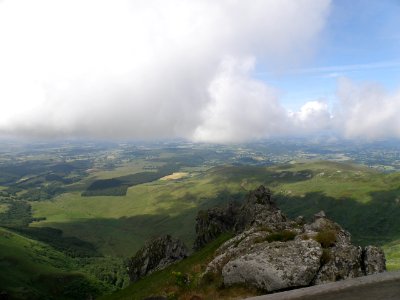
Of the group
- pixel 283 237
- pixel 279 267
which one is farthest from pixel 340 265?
pixel 283 237

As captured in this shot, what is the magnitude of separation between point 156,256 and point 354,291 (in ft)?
351

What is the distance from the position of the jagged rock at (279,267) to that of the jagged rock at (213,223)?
97.2m

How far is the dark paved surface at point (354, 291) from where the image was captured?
337 inches

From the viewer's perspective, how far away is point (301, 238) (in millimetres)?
29094

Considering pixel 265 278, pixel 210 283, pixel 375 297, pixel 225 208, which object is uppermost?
pixel 375 297

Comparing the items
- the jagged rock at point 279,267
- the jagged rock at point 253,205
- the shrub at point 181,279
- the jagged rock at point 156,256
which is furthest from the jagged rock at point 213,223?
the jagged rock at point 279,267

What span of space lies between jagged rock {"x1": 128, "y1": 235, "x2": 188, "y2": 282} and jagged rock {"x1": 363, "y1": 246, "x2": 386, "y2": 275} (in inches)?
3309

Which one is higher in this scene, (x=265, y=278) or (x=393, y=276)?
(x=393, y=276)

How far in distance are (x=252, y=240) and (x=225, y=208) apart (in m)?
103

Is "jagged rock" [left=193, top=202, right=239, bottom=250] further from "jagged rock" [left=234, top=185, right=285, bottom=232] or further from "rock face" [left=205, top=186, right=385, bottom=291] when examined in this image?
"rock face" [left=205, top=186, right=385, bottom=291]

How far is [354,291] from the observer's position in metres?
8.64

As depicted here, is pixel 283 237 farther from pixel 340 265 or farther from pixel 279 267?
pixel 279 267

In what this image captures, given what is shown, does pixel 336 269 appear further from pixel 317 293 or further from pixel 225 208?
pixel 225 208

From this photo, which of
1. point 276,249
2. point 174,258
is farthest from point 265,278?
point 174,258
